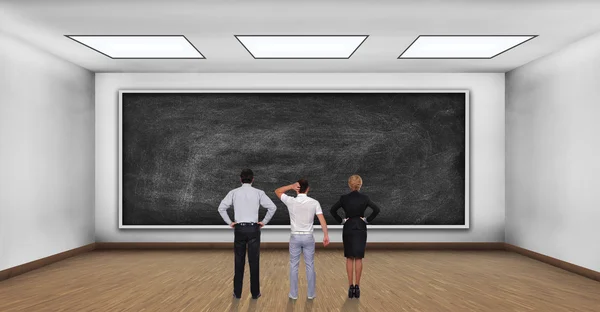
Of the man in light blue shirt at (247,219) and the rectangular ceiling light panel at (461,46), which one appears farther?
the rectangular ceiling light panel at (461,46)

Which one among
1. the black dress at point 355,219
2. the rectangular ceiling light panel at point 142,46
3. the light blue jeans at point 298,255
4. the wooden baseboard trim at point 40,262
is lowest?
the wooden baseboard trim at point 40,262

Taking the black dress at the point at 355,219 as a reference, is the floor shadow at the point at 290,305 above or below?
below

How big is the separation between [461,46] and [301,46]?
8.84ft

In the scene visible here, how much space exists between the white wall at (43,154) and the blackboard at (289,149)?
0.81 meters

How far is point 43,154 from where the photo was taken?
8477 mm

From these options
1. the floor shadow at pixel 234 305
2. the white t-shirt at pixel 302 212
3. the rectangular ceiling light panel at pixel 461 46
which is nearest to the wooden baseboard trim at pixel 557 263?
the rectangular ceiling light panel at pixel 461 46

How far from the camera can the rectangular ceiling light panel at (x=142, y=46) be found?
25.5 feet

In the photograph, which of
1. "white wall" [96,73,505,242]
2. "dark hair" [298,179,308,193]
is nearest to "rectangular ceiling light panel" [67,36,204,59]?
"white wall" [96,73,505,242]

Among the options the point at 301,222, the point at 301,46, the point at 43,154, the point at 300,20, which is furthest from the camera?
the point at 43,154

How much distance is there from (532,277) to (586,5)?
3909 millimetres

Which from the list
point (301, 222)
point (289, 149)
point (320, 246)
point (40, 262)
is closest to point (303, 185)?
point (301, 222)

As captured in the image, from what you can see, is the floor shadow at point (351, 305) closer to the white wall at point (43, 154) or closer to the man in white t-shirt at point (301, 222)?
the man in white t-shirt at point (301, 222)

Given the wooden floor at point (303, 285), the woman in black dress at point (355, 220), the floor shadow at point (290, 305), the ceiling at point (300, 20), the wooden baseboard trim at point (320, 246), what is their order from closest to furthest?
the floor shadow at point (290, 305)
the wooden floor at point (303, 285)
the woman in black dress at point (355, 220)
the ceiling at point (300, 20)
the wooden baseboard trim at point (320, 246)

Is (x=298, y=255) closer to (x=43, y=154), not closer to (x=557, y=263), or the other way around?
(x=557, y=263)
